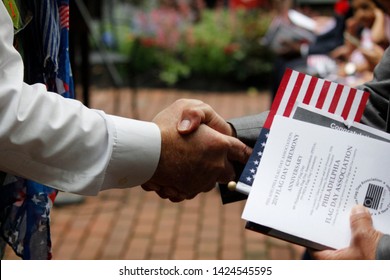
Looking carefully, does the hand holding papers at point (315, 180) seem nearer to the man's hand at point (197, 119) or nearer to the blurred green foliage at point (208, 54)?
the man's hand at point (197, 119)

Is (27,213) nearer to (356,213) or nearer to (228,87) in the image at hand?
(356,213)

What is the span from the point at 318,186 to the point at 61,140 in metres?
0.73

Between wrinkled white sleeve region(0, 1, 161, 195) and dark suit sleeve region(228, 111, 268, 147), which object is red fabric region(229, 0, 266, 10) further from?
wrinkled white sleeve region(0, 1, 161, 195)

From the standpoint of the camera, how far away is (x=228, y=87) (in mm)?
9789

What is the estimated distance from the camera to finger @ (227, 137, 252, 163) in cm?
219

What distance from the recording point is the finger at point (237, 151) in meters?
2.19

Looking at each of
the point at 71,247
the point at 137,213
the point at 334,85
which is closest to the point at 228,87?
the point at 137,213

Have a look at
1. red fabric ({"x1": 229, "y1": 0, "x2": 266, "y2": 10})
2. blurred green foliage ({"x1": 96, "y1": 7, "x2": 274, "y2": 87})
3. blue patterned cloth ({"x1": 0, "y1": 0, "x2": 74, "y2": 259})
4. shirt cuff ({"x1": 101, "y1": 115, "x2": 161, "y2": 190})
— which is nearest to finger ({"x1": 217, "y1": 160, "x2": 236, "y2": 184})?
shirt cuff ({"x1": 101, "y1": 115, "x2": 161, "y2": 190})

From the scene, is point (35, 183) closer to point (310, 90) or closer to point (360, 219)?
point (310, 90)

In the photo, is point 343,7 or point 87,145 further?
point 343,7

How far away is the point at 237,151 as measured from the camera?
7.23 feet

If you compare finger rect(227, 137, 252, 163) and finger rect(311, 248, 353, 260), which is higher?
finger rect(311, 248, 353, 260)

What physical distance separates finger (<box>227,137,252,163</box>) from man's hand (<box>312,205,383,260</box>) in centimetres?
60

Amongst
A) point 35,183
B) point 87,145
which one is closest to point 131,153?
point 87,145
